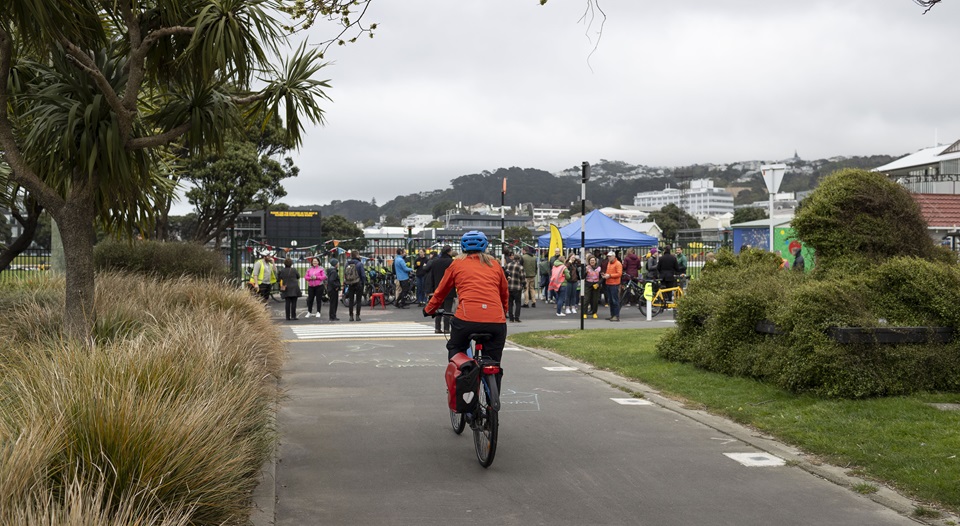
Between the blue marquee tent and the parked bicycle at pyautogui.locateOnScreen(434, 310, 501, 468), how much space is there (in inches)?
885

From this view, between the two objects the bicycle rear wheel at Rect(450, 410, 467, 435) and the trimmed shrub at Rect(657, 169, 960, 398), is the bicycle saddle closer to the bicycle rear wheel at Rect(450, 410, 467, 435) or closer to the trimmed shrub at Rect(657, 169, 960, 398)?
the bicycle rear wheel at Rect(450, 410, 467, 435)

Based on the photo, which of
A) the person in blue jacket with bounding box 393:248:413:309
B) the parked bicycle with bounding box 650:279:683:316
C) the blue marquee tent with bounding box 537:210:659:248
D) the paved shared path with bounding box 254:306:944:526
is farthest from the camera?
the blue marquee tent with bounding box 537:210:659:248

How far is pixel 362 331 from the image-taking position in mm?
19844

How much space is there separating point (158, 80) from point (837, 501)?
8168mm

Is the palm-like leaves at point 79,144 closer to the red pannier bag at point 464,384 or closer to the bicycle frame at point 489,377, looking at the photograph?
the red pannier bag at point 464,384

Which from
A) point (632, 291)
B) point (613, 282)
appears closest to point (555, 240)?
point (632, 291)

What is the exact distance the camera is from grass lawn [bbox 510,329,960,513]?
656 cm

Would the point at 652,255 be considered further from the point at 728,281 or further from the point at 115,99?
the point at 115,99

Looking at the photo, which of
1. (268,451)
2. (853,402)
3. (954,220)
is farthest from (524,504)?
(954,220)

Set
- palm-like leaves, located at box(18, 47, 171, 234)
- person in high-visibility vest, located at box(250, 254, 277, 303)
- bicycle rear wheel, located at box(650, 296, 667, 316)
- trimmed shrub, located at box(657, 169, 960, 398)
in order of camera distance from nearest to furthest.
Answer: palm-like leaves, located at box(18, 47, 171, 234) → trimmed shrub, located at box(657, 169, 960, 398) → person in high-visibility vest, located at box(250, 254, 277, 303) → bicycle rear wheel, located at box(650, 296, 667, 316)

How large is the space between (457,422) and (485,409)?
1.21 m

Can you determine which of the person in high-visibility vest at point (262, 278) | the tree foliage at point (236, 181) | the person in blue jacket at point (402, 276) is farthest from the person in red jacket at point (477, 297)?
the tree foliage at point (236, 181)

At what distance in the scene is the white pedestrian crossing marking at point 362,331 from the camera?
18406mm

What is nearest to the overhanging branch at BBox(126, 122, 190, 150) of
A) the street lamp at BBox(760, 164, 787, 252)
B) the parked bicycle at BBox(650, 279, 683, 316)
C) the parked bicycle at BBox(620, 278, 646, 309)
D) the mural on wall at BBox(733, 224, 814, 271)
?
the street lamp at BBox(760, 164, 787, 252)
